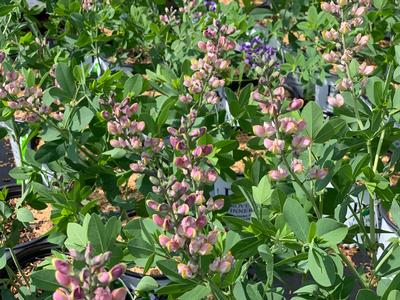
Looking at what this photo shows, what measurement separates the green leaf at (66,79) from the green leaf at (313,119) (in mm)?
660

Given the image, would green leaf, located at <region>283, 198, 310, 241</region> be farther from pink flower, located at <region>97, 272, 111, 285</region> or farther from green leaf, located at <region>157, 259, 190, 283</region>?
pink flower, located at <region>97, 272, 111, 285</region>

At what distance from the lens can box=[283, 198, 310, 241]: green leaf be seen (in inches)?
47.0

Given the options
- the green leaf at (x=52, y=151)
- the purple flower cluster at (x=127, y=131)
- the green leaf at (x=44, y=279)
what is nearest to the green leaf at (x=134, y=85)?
the green leaf at (x=52, y=151)

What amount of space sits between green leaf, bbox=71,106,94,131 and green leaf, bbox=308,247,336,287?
70cm

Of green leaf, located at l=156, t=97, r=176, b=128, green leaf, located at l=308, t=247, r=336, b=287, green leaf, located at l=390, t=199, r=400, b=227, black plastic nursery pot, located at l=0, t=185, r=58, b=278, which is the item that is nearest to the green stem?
green leaf, located at l=390, t=199, r=400, b=227

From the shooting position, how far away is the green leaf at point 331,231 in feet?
3.90

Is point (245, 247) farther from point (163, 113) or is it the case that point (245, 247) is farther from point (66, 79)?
point (66, 79)

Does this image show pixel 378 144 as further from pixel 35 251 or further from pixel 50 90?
pixel 35 251

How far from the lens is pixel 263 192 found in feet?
4.42

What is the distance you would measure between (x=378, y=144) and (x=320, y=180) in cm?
25

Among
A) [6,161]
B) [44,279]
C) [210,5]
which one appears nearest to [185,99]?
[44,279]

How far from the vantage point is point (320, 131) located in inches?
53.0

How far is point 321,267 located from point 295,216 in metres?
0.10

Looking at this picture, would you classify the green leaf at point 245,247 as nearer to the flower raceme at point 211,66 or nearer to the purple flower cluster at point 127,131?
the purple flower cluster at point 127,131
